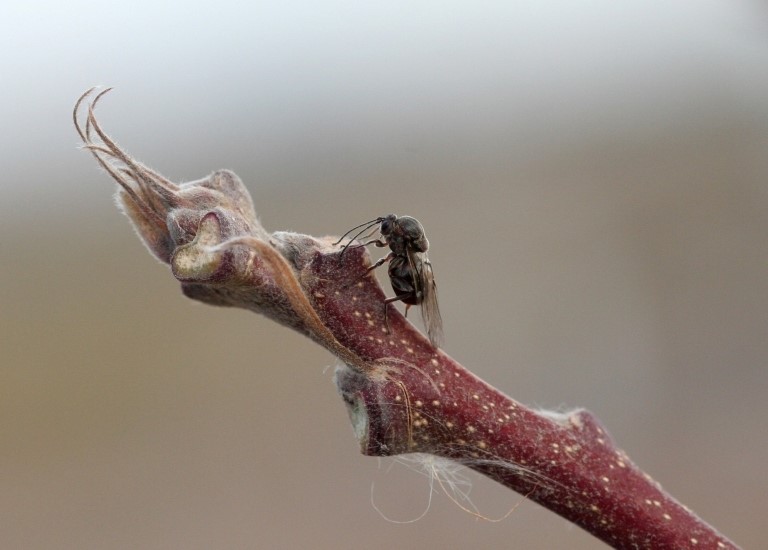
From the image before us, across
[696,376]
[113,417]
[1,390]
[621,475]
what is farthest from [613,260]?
[621,475]

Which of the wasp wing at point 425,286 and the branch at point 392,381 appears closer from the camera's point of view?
the branch at point 392,381

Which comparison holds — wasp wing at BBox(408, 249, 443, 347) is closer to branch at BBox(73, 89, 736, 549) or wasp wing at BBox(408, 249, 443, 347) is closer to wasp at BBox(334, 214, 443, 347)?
wasp at BBox(334, 214, 443, 347)

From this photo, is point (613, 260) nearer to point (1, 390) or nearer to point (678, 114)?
point (678, 114)

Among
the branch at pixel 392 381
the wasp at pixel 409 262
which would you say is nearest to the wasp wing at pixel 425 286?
the wasp at pixel 409 262

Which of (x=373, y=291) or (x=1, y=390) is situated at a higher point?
(x=1, y=390)

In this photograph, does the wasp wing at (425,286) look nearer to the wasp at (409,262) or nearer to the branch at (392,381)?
the wasp at (409,262)

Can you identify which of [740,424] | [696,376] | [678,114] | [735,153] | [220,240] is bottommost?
[220,240]

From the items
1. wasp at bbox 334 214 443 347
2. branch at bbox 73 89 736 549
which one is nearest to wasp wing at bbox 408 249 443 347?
wasp at bbox 334 214 443 347
